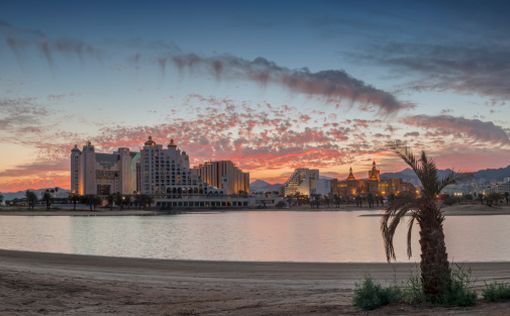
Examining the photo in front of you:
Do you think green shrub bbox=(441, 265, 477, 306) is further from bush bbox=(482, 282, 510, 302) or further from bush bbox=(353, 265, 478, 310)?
bush bbox=(482, 282, 510, 302)

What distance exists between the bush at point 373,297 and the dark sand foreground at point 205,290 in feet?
1.00

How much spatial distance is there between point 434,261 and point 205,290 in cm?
887

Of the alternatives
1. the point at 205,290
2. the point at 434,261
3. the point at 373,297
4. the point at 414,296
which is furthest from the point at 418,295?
the point at 205,290

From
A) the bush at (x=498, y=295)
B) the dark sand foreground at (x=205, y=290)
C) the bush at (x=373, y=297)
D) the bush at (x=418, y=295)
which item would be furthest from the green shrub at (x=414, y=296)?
the bush at (x=498, y=295)

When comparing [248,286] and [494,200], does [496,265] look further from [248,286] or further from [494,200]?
[494,200]

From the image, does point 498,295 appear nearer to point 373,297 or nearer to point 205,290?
point 373,297

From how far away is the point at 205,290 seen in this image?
62.6 feet

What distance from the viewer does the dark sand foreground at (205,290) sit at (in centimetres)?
1432

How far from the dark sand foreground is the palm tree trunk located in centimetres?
63

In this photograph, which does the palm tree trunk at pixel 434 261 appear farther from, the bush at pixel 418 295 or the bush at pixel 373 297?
the bush at pixel 373 297

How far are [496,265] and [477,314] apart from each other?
18.5m

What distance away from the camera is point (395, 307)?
12672mm

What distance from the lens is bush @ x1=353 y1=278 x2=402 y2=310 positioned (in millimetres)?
12719

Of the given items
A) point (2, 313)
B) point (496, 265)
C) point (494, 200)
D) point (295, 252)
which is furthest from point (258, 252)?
point (494, 200)
